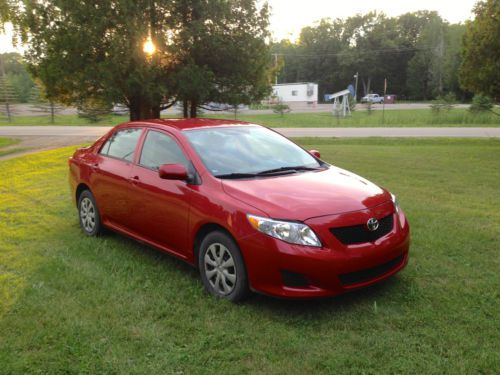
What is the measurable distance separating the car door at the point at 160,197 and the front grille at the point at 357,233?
1.43m

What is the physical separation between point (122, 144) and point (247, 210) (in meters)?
2.49

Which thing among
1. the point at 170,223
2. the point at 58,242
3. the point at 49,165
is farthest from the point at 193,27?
the point at 170,223

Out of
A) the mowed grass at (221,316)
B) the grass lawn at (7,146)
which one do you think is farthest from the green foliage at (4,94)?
the mowed grass at (221,316)

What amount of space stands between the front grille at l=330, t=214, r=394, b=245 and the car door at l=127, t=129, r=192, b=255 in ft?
4.70

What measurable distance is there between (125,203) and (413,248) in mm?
3279

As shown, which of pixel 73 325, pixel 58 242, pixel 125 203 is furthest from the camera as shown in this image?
pixel 58 242

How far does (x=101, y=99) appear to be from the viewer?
1285 cm

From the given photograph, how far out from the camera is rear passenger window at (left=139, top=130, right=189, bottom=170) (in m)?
4.86

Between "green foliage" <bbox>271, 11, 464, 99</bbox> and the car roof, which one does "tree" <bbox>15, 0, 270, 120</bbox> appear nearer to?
the car roof

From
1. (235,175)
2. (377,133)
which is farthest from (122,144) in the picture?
(377,133)

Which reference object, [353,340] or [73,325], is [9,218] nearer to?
[73,325]

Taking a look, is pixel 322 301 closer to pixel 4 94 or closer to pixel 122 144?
pixel 122 144

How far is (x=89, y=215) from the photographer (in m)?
6.14

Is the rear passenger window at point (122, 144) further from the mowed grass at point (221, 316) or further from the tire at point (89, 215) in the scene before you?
the mowed grass at point (221, 316)
